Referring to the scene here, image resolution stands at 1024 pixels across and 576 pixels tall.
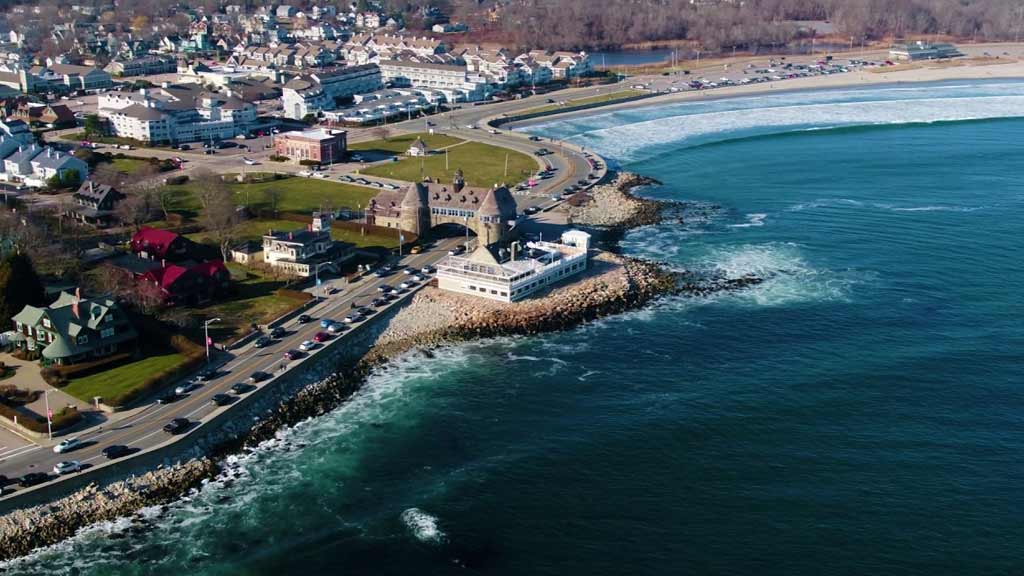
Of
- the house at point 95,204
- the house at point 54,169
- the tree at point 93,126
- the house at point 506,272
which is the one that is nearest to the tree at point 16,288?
the house at point 95,204

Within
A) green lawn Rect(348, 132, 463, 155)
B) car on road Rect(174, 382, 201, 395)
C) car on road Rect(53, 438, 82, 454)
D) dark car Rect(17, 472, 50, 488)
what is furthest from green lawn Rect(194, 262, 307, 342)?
green lawn Rect(348, 132, 463, 155)

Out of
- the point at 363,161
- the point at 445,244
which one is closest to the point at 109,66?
the point at 363,161

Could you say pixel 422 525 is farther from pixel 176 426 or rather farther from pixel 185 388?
pixel 185 388

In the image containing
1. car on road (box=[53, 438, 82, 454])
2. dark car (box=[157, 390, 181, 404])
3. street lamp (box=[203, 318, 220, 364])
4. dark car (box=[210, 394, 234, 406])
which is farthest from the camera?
street lamp (box=[203, 318, 220, 364])

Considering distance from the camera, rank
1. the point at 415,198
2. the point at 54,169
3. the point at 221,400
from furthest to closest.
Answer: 1. the point at 54,169
2. the point at 415,198
3. the point at 221,400

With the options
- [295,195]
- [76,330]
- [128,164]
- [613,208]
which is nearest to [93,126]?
[128,164]

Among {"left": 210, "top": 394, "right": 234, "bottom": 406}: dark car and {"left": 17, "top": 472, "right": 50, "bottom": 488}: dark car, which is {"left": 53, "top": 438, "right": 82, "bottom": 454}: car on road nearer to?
{"left": 17, "top": 472, "right": 50, "bottom": 488}: dark car

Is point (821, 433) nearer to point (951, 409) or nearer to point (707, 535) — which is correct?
point (951, 409)
